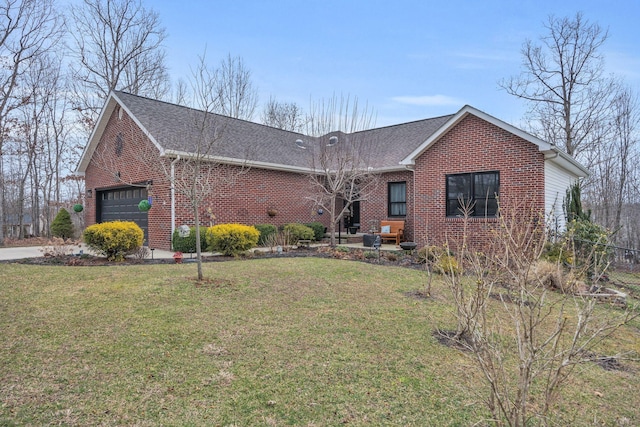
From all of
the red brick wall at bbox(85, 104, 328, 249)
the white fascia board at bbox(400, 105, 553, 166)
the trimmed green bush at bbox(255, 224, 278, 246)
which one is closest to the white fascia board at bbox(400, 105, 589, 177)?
the white fascia board at bbox(400, 105, 553, 166)

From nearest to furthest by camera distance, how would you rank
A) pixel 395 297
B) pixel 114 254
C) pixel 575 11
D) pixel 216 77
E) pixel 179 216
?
pixel 395 297 → pixel 216 77 → pixel 114 254 → pixel 179 216 → pixel 575 11

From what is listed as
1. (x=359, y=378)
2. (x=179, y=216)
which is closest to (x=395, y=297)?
(x=359, y=378)

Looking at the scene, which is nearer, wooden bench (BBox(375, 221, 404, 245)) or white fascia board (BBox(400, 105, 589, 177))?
white fascia board (BBox(400, 105, 589, 177))

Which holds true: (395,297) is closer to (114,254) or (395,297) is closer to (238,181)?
(114,254)

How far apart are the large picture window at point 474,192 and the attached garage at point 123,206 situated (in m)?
10.6

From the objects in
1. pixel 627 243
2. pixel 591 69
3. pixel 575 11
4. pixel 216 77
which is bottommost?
pixel 627 243

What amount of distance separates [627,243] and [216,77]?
25.3m

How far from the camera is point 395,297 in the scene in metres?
6.25

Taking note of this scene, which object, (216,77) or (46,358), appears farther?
(216,77)

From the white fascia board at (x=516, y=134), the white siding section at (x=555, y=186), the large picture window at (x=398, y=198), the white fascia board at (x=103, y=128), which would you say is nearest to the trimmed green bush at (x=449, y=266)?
the white siding section at (x=555, y=186)

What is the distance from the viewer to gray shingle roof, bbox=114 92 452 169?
12.1m

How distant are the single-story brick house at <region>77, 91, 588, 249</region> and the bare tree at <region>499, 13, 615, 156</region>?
24.3 feet

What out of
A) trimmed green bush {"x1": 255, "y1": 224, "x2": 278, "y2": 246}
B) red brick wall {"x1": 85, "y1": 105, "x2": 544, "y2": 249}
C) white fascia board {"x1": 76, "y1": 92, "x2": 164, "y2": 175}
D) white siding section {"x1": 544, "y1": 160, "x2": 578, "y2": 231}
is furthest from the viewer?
trimmed green bush {"x1": 255, "y1": 224, "x2": 278, "y2": 246}

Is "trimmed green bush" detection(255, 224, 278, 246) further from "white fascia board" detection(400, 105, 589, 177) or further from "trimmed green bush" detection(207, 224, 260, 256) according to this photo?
"white fascia board" detection(400, 105, 589, 177)
